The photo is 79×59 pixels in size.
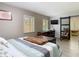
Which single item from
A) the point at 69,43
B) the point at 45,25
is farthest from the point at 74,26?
the point at 69,43

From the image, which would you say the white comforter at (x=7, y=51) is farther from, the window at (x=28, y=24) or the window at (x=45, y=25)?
the window at (x=45, y=25)

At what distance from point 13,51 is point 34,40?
0.34m

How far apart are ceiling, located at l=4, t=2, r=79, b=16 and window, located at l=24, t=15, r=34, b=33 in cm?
11

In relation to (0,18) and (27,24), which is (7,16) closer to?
(0,18)

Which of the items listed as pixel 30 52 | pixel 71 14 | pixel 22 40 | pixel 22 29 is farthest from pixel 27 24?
pixel 71 14

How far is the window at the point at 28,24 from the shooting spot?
1.09m

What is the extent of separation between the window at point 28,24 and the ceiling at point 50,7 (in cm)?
11

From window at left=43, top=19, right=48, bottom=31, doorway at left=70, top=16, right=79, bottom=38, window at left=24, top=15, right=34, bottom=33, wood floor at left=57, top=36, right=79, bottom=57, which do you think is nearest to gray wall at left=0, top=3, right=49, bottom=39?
window at left=24, top=15, right=34, bottom=33

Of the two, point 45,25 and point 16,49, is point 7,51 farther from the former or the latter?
point 45,25

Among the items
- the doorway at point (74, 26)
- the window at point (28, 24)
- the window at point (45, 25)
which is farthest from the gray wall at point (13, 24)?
the doorway at point (74, 26)

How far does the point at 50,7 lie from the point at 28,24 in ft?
1.08

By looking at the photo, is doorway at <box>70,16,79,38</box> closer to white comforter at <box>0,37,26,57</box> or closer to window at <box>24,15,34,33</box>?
window at <box>24,15,34,33</box>

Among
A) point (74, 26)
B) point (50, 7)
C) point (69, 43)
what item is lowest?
point (69, 43)

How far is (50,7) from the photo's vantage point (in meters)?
1.11
